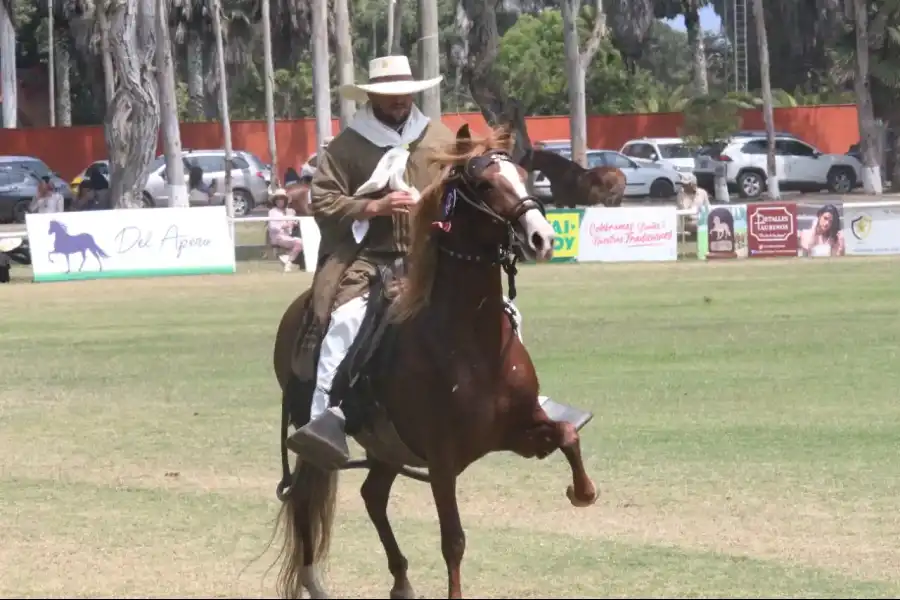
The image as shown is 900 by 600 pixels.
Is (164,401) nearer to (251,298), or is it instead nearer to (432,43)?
(251,298)

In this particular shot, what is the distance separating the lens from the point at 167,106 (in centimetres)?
4322

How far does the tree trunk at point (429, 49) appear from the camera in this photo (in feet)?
94.4

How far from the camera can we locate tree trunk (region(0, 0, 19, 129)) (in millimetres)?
64625

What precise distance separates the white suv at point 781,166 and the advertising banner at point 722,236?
20.8 m

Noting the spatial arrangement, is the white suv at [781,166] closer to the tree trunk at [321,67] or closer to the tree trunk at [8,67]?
the tree trunk at [321,67]

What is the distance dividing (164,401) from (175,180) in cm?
2635

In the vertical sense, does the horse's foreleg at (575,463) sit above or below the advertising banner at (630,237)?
above

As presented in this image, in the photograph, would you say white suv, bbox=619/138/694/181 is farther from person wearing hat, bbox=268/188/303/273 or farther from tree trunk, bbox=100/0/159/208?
person wearing hat, bbox=268/188/303/273

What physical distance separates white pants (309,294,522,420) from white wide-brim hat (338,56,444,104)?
1.03 meters

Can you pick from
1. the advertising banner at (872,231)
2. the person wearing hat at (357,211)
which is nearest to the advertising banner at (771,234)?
the advertising banner at (872,231)

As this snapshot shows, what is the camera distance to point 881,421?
13734 mm

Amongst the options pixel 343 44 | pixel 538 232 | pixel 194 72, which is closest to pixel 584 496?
pixel 538 232

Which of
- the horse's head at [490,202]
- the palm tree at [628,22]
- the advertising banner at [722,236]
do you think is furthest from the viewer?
the palm tree at [628,22]

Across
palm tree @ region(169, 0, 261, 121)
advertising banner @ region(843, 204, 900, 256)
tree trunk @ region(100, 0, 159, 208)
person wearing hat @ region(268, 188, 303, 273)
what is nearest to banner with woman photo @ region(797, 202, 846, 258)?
advertising banner @ region(843, 204, 900, 256)
